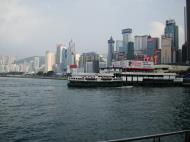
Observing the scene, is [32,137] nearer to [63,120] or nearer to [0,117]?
[63,120]

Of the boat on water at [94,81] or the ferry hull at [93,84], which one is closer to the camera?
the ferry hull at [93,84]

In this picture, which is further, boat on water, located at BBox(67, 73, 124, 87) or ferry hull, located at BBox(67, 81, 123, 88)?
boat on water, located at BBox(67, 73, 124, 87)

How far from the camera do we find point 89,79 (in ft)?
331

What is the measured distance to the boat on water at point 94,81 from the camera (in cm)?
9950

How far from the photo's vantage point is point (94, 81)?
331ft

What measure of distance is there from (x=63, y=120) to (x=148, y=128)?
33.3 ft

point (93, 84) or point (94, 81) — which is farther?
point (94, 81)

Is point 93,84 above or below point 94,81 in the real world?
below

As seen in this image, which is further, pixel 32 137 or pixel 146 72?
pixel 146 72

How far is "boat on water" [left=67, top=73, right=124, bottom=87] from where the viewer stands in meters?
99.5

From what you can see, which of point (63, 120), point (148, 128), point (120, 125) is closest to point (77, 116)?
point (63, 120)

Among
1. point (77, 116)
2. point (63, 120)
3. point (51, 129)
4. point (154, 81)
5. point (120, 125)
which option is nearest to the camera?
point (51, 129)

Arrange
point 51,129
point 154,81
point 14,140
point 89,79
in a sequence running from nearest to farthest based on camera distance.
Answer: point 14,140
point 51,129
point 89,79
point 154,81

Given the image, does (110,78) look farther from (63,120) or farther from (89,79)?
(63,120)
